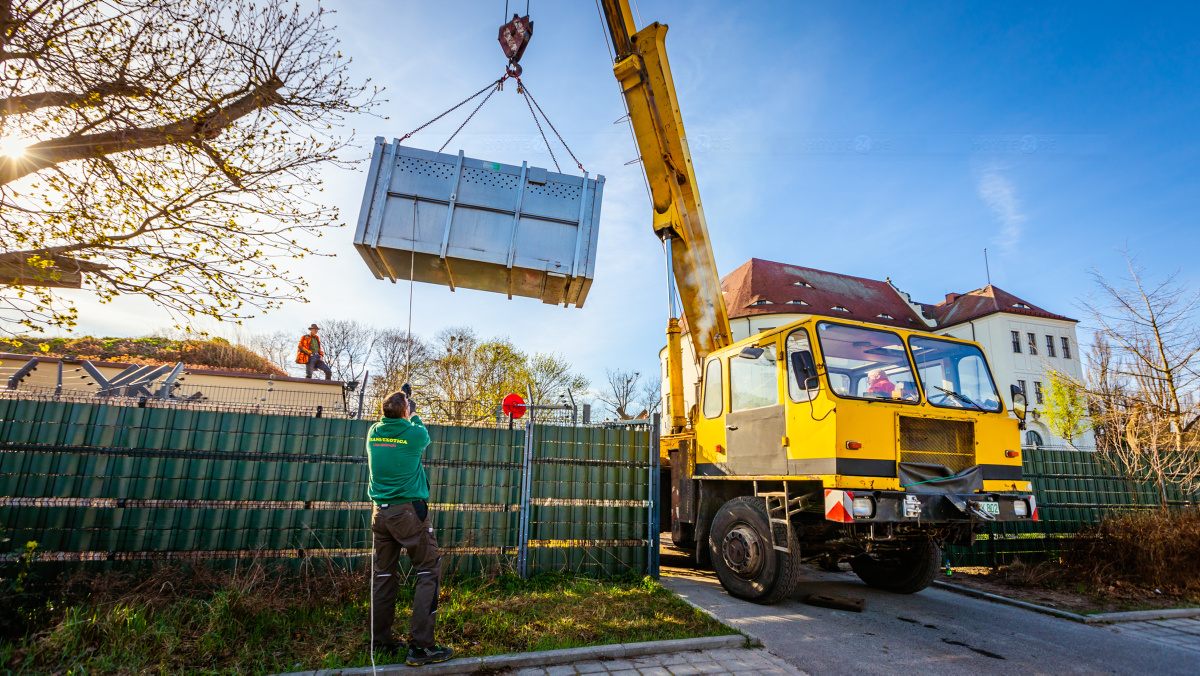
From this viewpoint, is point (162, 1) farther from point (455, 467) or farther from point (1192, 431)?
point (1192, 431)

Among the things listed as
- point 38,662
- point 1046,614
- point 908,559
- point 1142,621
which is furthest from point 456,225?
point 1142,621

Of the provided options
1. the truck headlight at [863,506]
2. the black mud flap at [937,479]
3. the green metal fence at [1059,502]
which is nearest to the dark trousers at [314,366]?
the truck headlight at [863,506]

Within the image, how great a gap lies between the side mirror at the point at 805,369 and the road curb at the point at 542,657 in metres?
2.38

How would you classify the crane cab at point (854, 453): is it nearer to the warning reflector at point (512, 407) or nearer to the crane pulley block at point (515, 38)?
the warning reflector at point (512, 407)

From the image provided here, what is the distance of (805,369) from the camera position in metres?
5.49

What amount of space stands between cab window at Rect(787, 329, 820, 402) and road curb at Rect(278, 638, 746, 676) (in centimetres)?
234

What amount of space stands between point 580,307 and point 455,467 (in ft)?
7.74

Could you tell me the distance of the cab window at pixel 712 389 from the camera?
712cm

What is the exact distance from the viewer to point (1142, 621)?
19.5 ft

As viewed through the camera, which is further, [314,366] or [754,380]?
[314,366]

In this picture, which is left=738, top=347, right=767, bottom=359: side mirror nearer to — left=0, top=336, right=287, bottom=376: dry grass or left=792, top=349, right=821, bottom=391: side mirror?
left=792, top=349, right=821, bottom=391: side mirror

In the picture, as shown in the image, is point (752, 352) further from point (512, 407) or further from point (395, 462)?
point (512, 407)

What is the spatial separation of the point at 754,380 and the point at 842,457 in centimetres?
151

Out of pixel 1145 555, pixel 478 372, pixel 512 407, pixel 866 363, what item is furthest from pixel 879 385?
pixel 478 372
